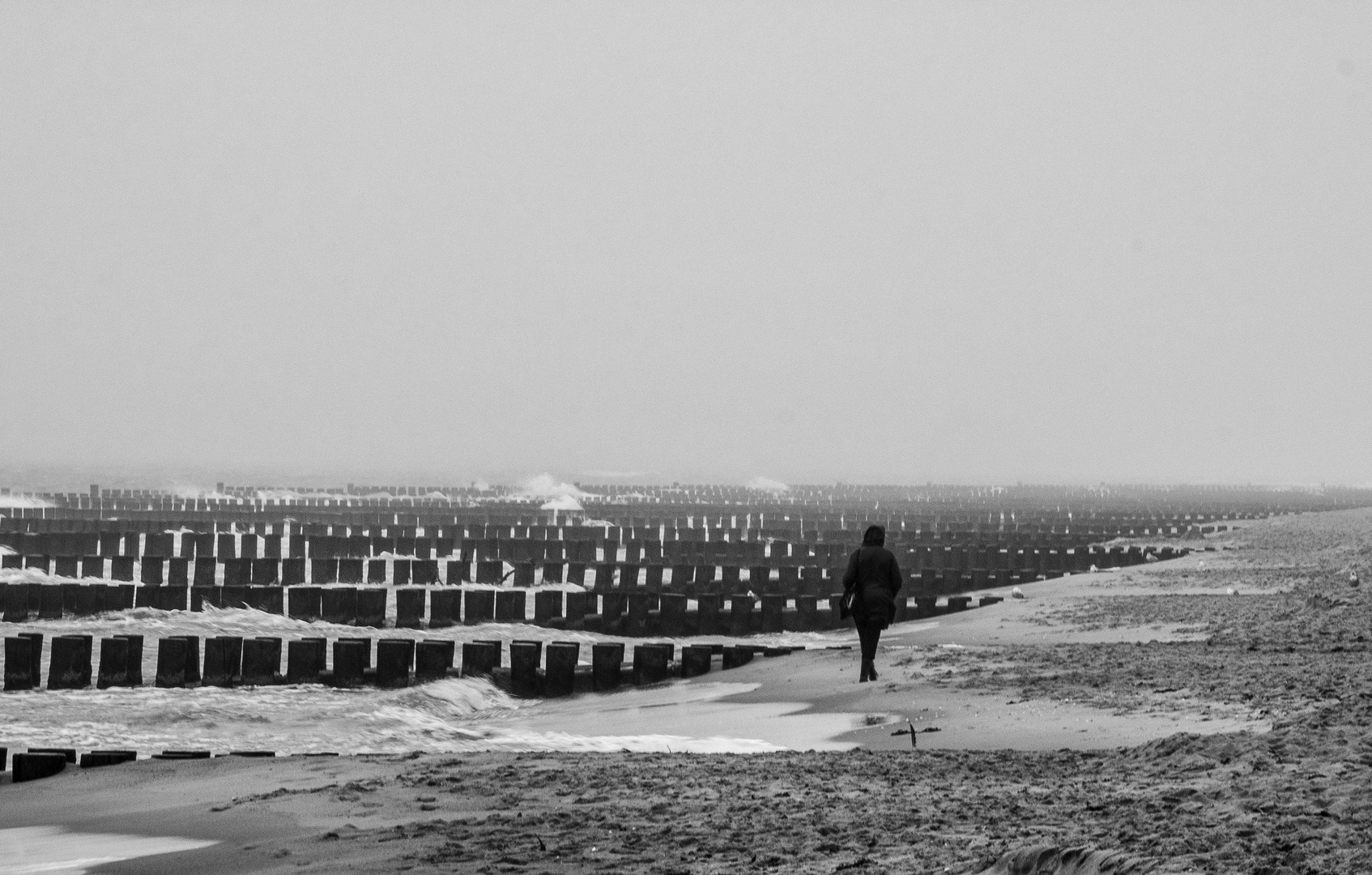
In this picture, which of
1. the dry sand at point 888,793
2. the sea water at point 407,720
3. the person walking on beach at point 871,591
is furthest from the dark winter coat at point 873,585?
the sea water at point 407,720

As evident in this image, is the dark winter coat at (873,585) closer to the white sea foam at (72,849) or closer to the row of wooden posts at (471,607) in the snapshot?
the white sea foam at (72,849)

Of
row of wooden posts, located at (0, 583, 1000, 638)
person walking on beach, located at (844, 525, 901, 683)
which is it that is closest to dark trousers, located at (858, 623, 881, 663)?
person walking on beach, located at (844, 525, 901, 683)

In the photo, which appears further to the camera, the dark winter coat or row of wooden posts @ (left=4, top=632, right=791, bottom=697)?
row of wooden posts @ (left=4, top=632, right=791, bottom=697)

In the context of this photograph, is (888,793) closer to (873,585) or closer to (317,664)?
(873,585)

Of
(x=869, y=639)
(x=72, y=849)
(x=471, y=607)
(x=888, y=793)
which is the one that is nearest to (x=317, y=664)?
(x=869, y=639)

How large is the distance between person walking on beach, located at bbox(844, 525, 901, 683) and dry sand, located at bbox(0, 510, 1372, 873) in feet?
1.81

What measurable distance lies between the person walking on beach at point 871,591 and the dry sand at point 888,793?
1.81 feet

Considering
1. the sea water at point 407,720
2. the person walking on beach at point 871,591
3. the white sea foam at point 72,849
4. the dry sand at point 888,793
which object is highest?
the person walking on beach at point 871,591

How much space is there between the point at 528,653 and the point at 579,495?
8800 cm

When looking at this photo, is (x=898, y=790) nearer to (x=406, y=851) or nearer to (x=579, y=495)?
(x=406, y=851)

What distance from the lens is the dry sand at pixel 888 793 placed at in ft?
21.3

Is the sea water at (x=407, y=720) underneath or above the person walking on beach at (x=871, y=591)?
underneath

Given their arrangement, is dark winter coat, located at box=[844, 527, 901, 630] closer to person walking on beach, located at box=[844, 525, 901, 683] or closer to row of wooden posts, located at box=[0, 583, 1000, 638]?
person walking on beach, located at box=[844, 525, 901, 683]

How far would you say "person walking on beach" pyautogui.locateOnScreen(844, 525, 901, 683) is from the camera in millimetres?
14234
